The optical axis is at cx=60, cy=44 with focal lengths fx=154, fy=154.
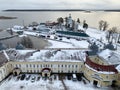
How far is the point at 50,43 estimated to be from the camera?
70188mm

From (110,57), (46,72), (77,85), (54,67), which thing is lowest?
(77,85)

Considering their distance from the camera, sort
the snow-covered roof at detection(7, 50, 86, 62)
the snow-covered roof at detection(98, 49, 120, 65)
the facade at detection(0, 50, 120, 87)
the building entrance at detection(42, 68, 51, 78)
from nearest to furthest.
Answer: the facade at detection(0, 50, 120, 87)
the snow-covered roof at detection(98, 49, 120, 65)
the building entrance at detection(42, 68, 51, 78)
the snow-covered roof at detection(7, 50, 86, 62)

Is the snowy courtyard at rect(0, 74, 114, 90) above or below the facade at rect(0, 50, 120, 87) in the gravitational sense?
below

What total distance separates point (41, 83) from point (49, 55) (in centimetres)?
831

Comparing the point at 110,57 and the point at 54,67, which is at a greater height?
the point at 110,57

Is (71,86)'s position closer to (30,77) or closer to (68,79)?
(68,79)

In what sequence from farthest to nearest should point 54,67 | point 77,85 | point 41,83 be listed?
point 54,67
point 41,83
point 77,85

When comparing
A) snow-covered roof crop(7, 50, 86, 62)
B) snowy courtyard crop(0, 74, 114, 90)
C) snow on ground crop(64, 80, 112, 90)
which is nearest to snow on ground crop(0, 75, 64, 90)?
snowy courtyard crop(0, 74, 114, 90)

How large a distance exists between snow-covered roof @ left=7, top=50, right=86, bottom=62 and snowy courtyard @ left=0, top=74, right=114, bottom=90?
447cm

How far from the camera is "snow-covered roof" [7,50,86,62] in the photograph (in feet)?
129

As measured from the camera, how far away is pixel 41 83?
116 ft

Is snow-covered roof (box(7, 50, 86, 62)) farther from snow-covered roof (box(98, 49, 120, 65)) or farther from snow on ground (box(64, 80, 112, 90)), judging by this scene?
snow on ground (box(64, 80, 112, 90))

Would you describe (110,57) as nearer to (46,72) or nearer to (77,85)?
(77,85)

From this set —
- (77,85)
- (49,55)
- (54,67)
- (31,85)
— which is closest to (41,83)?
(31,85)
